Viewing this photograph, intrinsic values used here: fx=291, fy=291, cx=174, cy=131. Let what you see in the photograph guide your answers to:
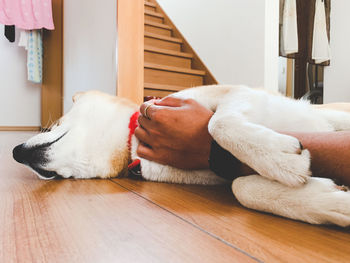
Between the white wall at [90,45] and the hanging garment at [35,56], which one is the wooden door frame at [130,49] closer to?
the white wall at [90,45]

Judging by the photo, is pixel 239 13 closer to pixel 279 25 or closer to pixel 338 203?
pixel 279 25

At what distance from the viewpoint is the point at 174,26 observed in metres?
4.22

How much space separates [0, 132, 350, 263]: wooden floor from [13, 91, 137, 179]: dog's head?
20 centimetres

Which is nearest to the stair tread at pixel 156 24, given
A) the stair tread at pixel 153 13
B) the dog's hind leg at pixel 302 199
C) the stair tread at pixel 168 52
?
the stair tread at pixel 153 13

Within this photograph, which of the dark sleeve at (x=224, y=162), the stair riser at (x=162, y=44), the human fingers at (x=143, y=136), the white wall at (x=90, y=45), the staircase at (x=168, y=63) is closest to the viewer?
the dark sleeve at (x=224, y=162)

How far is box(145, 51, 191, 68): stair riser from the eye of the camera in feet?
11.5

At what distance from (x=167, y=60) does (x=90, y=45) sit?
120 cm

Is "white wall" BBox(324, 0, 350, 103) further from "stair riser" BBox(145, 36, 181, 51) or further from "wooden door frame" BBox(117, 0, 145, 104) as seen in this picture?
"wooden door frame" BBox(117, 0, 145, 104)

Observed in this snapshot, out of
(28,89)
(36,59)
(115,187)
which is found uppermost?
(36,59)

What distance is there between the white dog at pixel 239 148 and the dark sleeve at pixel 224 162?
0.05 meters

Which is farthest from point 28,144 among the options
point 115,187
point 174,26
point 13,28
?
point 13,28

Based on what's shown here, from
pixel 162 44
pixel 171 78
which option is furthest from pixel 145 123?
pixel 162 44

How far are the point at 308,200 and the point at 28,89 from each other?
16.6 ft

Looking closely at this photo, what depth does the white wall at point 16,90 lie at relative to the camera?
183 inches
